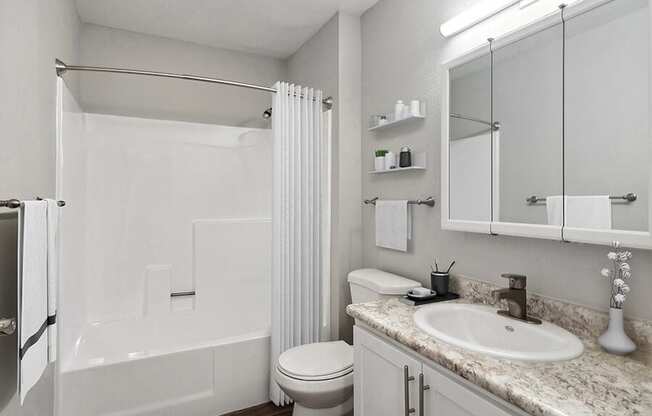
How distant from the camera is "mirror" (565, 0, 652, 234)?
1.07 meters

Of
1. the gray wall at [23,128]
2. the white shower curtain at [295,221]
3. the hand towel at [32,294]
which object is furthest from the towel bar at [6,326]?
the white shower curtain at [295,221]

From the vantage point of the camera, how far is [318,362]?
6.29 ft

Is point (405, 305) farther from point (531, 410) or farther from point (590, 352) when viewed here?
point (531, 410)

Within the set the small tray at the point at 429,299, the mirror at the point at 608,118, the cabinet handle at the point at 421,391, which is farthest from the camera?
the small tray at the point at 429,299

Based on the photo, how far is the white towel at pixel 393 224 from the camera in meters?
2.06

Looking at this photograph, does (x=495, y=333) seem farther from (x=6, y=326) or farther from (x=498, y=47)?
(x=6, y=326)

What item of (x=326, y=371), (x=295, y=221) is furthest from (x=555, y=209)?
(x=295, y=221)

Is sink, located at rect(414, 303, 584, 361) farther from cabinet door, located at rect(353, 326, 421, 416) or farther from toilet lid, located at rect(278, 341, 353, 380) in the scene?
toilet lid, located at rect(278, 341, 353, 380)

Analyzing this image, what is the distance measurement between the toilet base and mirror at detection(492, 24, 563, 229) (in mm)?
1227

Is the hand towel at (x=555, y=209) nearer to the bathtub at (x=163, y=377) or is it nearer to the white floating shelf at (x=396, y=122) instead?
the white floating shelf at (x=396, y=122)

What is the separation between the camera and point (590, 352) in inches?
43.5

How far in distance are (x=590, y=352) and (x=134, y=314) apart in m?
2.90

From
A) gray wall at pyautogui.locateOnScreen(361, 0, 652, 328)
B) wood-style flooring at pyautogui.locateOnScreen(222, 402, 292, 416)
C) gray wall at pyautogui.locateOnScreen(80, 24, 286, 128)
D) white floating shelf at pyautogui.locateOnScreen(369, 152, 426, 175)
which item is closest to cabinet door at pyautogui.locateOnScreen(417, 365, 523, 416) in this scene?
gray wall at pyautogui.locateOnScreen(361, 0, 652, 328)

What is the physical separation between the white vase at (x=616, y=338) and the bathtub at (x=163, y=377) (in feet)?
6.05
